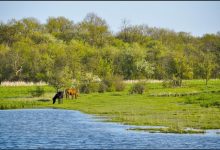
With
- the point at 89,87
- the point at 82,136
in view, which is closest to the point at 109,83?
the point at 89,87

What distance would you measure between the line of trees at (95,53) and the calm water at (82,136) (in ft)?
86.0

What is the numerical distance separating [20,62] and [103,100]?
1726 inches

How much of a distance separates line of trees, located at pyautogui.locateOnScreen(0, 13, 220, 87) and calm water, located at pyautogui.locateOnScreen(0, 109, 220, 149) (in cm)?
2621

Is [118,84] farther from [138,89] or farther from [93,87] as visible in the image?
[138,89]

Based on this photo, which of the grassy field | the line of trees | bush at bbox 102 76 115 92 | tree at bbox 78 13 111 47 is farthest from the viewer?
tree at bbox 78 13 111 47

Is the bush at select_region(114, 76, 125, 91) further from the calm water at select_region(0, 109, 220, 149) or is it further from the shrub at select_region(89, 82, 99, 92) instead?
the calm water at select_region(0, 109, 220, 149)

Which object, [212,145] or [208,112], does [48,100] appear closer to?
[208,112]

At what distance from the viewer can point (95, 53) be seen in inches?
3986

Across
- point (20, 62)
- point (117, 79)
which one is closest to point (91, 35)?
point (20, 62)

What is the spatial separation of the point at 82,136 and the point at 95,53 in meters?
72.3

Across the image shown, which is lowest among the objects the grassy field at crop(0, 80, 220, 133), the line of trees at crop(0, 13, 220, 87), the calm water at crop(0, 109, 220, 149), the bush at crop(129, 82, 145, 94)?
the calm water at crop(0, 109, 220, 149)

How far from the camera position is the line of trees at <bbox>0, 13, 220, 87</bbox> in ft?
276

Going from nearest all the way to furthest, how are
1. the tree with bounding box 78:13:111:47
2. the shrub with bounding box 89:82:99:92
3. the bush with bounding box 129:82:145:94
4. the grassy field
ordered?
the grassy field < the bush with bounding box 129:82:145:94 < the shrub with bounding box 89:82:99:92 < the tree with bounding box 78:13:111:47

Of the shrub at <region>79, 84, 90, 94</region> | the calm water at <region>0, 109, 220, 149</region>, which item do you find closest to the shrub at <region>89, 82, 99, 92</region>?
the shrub at <region>79, 84, 90, 94</region>
